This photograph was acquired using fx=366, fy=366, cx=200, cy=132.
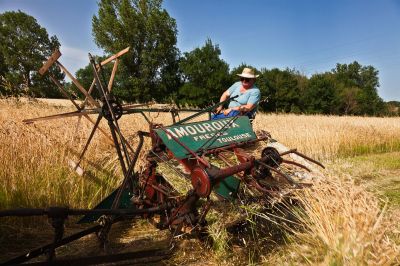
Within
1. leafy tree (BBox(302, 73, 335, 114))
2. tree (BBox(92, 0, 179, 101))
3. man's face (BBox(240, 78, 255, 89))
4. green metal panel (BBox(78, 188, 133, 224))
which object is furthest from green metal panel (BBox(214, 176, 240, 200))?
leafy tree (BBox(302, 73, 335, 114))

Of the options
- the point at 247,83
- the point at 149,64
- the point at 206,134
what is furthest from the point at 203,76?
the point at 206,134

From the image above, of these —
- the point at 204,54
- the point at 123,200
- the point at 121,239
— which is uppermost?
the point at 204,54

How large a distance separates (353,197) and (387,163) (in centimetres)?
762

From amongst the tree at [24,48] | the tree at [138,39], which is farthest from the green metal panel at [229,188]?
the tree at [24,48]

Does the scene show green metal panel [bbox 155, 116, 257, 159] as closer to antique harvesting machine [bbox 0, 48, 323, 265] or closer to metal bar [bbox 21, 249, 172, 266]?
antique harvesting machine [bbox 0, 48, 323, 265]

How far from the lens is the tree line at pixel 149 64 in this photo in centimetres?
4038

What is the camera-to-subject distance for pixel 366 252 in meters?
2.56

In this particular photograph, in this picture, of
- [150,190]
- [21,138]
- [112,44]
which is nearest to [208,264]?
[150,190]

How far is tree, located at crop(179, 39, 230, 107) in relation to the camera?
42.7m

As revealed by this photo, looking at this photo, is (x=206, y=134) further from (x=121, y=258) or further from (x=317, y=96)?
(x=317, y=96)

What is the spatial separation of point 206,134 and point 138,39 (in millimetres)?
39173

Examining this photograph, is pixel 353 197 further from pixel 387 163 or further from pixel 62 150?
pixel 387 163

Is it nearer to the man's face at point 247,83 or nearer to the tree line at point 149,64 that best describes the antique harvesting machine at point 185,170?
the man's face at point 247,83

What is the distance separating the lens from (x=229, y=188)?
3680 millimetres
